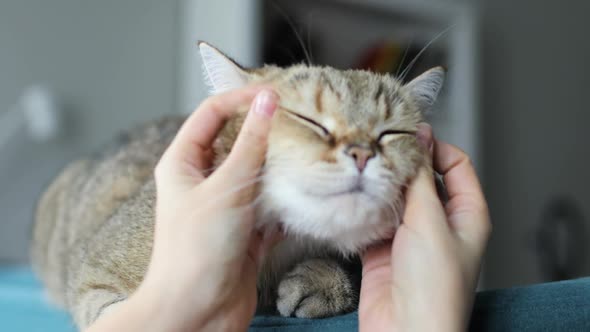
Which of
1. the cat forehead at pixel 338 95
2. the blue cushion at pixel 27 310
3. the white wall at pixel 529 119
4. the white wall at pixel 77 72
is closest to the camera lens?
the cat forehead at pixel 338 95

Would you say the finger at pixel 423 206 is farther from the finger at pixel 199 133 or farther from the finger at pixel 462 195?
the finger at pixel 199 133

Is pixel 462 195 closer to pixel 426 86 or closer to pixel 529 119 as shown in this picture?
pixel 426 86

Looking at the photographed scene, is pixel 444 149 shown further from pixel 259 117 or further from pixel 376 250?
pixel 259 117

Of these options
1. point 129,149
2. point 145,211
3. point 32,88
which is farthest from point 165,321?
point 32,88

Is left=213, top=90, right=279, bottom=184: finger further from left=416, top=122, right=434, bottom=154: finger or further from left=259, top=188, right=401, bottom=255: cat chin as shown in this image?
left=416, top=122, right=434, bottom=154: finger

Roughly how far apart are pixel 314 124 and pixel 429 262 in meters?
0.23

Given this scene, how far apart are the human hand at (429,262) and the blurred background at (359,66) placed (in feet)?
3.05

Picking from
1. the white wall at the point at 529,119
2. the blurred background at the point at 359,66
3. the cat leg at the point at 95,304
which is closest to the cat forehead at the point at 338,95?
the cat leg at the point at 95,304

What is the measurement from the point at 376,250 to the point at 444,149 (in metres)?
0.18

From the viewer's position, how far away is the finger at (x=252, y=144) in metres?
0.62

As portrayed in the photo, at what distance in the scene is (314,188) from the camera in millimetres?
648

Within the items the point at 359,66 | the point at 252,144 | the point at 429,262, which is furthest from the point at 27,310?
the point at 359,66

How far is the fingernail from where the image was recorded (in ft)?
2.19

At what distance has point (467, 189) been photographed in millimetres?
757
